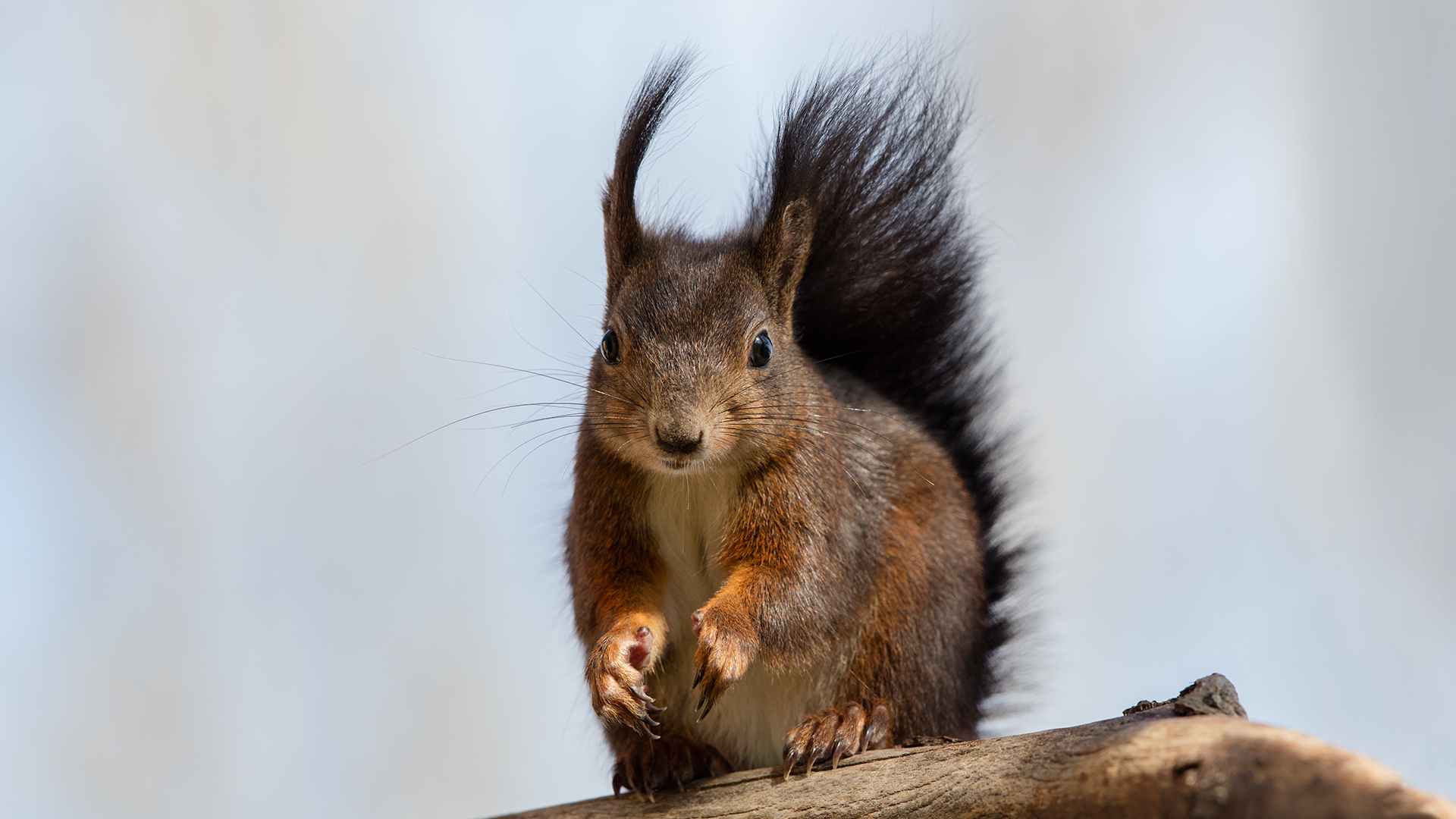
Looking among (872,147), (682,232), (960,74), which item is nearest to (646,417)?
(682,232)

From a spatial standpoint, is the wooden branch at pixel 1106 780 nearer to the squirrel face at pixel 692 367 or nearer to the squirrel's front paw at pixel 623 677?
the squirrel's front paw at pixel 623 677

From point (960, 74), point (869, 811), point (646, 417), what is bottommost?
point (869, 811)

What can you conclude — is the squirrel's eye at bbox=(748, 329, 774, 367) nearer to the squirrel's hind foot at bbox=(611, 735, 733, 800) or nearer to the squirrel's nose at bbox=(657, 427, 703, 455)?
the squirrel's nose at bbox=(657, 427, 703, 455)

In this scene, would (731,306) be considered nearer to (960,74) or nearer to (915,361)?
(915,361)

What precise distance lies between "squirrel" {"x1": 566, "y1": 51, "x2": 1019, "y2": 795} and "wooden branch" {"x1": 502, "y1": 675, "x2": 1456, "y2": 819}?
0.08 m

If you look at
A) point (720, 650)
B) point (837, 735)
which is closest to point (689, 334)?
point (720, 650)

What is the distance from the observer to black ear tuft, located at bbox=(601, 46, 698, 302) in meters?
1.95

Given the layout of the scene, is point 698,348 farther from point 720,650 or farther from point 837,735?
point 837,735

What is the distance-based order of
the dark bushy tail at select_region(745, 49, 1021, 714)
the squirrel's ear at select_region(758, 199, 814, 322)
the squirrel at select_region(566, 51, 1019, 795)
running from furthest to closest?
the dark bushy tail at select_region(745, 49, 1021, 714) < the squirrel's ear at select_region(758, 199, 814, 322) < the squirrel at select_region(566, 51, 1019, 795)

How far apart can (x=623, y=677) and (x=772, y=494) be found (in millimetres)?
411

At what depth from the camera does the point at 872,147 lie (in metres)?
2.22

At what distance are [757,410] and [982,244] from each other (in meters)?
0.87

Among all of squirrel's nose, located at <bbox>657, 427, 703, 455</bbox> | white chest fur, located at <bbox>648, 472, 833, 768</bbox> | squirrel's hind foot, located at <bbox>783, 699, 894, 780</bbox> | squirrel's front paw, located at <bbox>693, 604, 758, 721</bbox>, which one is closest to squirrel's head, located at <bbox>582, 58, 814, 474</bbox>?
squirrel's nose, located at <bbox>657, 427, 703, 455</bbox>

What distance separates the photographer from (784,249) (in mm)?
2010
